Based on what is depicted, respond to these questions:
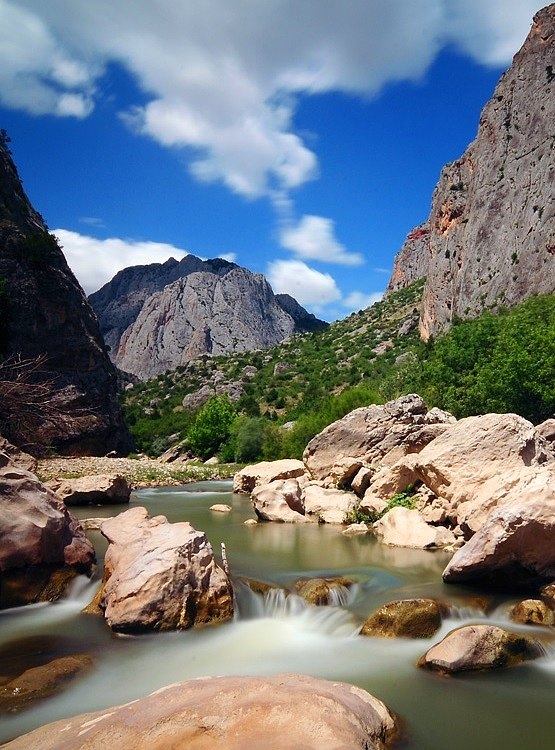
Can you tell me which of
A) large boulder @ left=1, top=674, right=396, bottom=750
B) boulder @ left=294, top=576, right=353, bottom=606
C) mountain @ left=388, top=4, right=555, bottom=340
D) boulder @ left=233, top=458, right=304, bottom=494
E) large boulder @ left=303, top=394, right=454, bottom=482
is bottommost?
boulder @ left=294, top=576, right=353, bottom=606

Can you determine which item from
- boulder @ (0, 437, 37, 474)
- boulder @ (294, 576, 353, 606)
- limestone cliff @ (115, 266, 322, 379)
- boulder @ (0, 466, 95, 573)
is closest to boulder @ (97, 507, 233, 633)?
boulder @ (0, 466, 95, 573)

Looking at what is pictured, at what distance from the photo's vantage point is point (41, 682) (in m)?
7.74

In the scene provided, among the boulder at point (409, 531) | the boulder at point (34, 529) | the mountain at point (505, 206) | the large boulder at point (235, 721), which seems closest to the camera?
the large boulder at point (235, 721)

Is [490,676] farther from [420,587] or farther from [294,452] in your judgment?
[294,452]

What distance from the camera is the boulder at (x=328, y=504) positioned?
20.9 meters

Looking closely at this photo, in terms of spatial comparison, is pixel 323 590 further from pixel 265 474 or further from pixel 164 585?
pixel 265 474

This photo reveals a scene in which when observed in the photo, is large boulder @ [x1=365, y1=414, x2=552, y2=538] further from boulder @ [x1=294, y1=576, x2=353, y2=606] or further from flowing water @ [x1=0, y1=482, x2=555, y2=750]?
boulder @ [x1=294, y1=576, x2=353, y2=606]

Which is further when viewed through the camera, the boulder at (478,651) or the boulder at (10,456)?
the boulder at (10,456)

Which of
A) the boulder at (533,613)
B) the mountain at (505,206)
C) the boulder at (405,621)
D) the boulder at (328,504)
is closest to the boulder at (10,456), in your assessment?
the boulder at (405,621)

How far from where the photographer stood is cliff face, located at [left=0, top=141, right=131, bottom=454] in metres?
43.6

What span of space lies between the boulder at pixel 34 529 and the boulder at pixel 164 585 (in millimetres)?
1201

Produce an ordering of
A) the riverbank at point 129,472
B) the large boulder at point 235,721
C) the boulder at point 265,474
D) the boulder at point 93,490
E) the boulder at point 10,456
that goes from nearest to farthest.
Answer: the large boulder at point 235,721, the boulder at point 10,456, the boulder at point 93,490, the boulder at point 265,474, the riverbank at point 129,472

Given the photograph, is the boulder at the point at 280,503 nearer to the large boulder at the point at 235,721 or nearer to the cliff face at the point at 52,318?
the large boulder at the point at 235,721

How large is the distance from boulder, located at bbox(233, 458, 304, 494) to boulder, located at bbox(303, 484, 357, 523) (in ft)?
11.3
